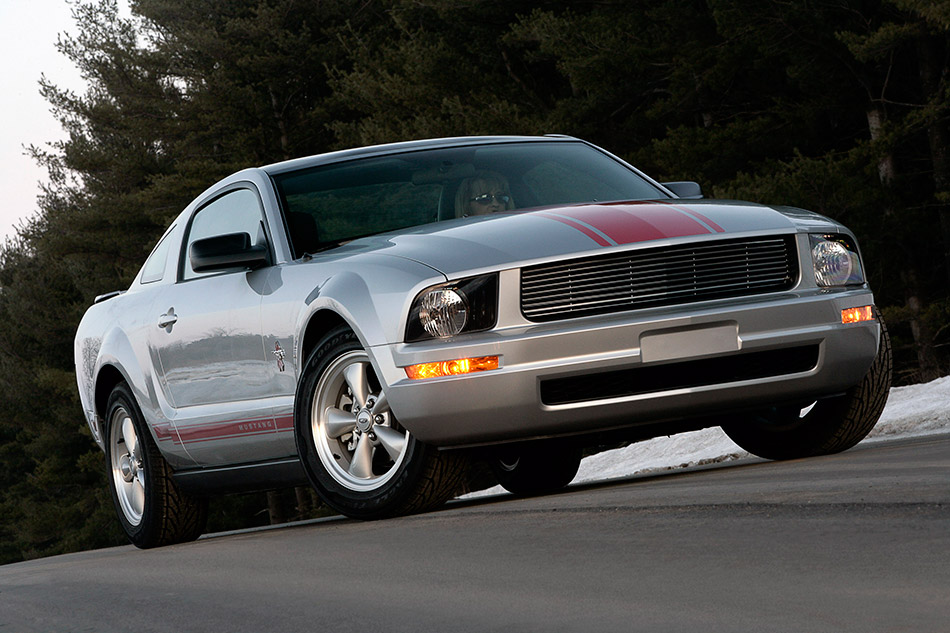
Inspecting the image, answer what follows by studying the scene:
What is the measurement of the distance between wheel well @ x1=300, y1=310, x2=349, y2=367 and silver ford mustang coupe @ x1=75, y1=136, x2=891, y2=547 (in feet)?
0.03

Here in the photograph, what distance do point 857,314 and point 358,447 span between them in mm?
2181

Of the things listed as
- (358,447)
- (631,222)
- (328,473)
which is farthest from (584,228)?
(328,473)

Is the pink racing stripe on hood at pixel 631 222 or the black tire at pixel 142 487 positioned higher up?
the pink racing stripe on hood at pixel 631 222

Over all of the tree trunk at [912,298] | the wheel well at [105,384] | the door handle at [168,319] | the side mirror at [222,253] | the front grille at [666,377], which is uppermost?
the side mirror at [222,253]

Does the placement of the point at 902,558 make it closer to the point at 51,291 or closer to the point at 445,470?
the point at 445,470

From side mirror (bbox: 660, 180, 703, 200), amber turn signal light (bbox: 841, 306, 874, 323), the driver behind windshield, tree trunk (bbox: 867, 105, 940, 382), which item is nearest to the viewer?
amber turn signal light (bbox: 841, 306, 874, 323)

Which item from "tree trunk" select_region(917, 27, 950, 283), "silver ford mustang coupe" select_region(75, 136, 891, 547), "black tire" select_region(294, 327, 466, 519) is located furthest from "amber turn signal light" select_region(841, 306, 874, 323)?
"tree trunk" select_region(917, 27, 950, 283)

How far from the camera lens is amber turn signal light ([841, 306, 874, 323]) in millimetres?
5805

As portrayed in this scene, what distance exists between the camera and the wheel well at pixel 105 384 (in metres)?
7.80

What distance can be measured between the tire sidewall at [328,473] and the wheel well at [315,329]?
0.26ft

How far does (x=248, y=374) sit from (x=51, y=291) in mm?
52938

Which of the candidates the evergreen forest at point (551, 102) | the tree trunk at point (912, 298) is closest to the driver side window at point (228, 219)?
the evergreen forest at point (551, 102)

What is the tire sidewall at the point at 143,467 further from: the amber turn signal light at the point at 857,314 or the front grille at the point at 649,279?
the amber turn signal light at the point at 857,314

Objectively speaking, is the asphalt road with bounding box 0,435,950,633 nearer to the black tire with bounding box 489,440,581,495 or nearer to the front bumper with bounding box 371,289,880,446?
the front bumper with bounding box 371,289,880,446
